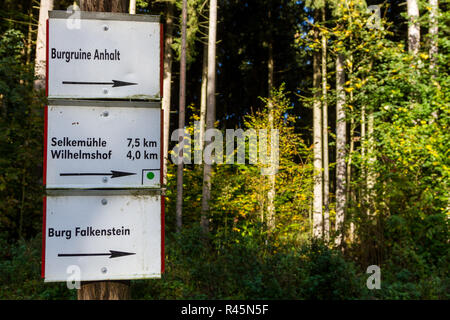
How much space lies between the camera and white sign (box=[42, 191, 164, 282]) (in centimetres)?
246

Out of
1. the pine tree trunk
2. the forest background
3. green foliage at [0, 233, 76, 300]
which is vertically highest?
the pine tree trunk

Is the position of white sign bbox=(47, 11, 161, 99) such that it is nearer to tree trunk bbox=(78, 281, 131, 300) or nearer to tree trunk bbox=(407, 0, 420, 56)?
tree trunk bbox=(78, 281, 131, 300)

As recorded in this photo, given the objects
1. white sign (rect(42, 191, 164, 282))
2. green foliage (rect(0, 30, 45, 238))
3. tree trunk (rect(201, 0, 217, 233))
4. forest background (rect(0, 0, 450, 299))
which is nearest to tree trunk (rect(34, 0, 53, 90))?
forest background (rect(0, 0, 450, 299))

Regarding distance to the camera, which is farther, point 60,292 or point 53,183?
point 60,292

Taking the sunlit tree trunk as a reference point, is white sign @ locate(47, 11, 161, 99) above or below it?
below

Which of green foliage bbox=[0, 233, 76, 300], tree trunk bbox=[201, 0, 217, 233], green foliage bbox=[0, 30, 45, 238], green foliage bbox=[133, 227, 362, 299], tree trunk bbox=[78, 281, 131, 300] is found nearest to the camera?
tree trunk bbox=[78, 281, 131, 300]

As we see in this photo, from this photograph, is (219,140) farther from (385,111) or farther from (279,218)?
(385,111)

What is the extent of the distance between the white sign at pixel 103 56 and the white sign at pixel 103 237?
2.09 feet

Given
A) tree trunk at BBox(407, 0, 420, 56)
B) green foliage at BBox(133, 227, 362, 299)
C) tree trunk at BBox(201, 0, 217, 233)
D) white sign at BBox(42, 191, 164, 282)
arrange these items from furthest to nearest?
tree trunk at BBox(201, 0, 217, 233) < tree trunk at BBox(407, 0, 420, 56) < green foliage at BBox(133, 227, 362, 299) < white sign at BBox(42, 191, 164, 282)

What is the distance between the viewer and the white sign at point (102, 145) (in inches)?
98.3

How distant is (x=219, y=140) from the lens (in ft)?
54.0

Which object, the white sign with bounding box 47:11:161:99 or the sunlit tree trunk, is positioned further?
the sunlit tree trunk

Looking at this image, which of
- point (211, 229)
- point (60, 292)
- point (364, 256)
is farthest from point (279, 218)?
point (60, 292)

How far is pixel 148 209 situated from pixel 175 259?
22.9ft
